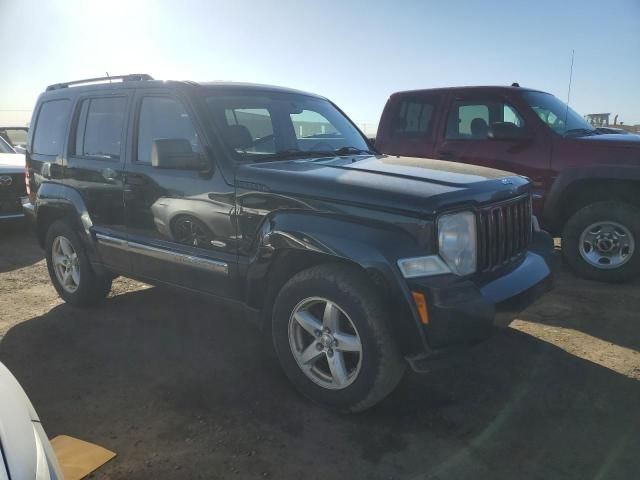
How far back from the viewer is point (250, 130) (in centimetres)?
357

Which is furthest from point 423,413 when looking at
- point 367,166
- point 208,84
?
point 208,84

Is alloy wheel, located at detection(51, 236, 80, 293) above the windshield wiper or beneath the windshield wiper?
beneath

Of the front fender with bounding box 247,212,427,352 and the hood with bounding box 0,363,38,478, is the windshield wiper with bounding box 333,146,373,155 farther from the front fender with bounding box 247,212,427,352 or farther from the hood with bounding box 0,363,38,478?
the hood with bounding box 0,363,38,478

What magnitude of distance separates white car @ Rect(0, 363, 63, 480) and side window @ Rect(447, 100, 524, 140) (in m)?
4.95

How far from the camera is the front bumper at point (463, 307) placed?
2.52 meters

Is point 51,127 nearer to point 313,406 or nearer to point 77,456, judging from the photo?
point 77,456

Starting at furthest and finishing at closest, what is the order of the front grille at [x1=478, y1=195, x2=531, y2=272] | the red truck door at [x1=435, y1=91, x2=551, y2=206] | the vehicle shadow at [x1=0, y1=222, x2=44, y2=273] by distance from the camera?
the vehicle shadow at [x1=0, y1=222, x2=44, y2=273] → the red truck door at [x1=435, y1=91, x2=551, y2=206] → the front grille at [x1=478, y1=195, x2=531, y2=272]

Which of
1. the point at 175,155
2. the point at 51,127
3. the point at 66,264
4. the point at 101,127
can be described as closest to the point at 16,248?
the point at 66,264

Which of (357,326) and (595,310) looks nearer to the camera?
(357,326)

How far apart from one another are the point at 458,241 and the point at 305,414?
133cm

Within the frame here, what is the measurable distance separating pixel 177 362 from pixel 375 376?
1.60 meters

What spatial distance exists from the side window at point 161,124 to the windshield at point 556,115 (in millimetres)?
3825

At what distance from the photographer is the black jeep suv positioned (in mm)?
2604

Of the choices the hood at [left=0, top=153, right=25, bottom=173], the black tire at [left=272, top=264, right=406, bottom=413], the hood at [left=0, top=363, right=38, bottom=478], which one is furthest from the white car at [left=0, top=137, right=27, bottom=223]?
the hood at [left=0, top=363, right=38, bottom=478]
